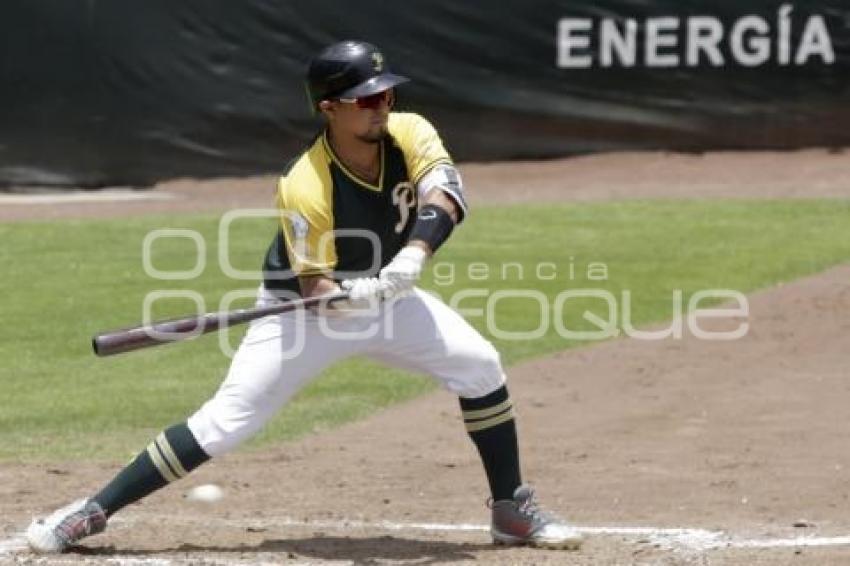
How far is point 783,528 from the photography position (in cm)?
702

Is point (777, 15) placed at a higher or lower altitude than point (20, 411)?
higher

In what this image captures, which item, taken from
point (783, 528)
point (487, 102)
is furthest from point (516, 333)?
point (487, 102)

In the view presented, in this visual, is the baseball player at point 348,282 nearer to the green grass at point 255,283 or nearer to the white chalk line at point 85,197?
the green grass at point 255,283

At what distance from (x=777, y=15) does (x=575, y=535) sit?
12.6 metres

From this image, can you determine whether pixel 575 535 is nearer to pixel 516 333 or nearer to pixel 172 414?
pixel 172 414

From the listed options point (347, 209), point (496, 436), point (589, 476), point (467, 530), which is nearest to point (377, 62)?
point (347, 209)

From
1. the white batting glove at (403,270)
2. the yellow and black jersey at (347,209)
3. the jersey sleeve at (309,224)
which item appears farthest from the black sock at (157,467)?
the white batting glove at (403,270)

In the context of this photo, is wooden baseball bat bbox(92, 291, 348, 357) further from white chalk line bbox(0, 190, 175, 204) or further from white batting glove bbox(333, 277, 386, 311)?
white chalk line bbox(0, 190, 175, 204)

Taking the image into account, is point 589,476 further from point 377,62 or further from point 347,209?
point 377,62

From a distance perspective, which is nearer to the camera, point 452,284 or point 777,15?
point 452,284

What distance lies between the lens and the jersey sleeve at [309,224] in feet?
20.9

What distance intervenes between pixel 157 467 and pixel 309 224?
1.04 m

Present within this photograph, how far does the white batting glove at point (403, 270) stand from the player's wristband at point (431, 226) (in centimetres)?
6

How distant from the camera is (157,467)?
6.61 m
